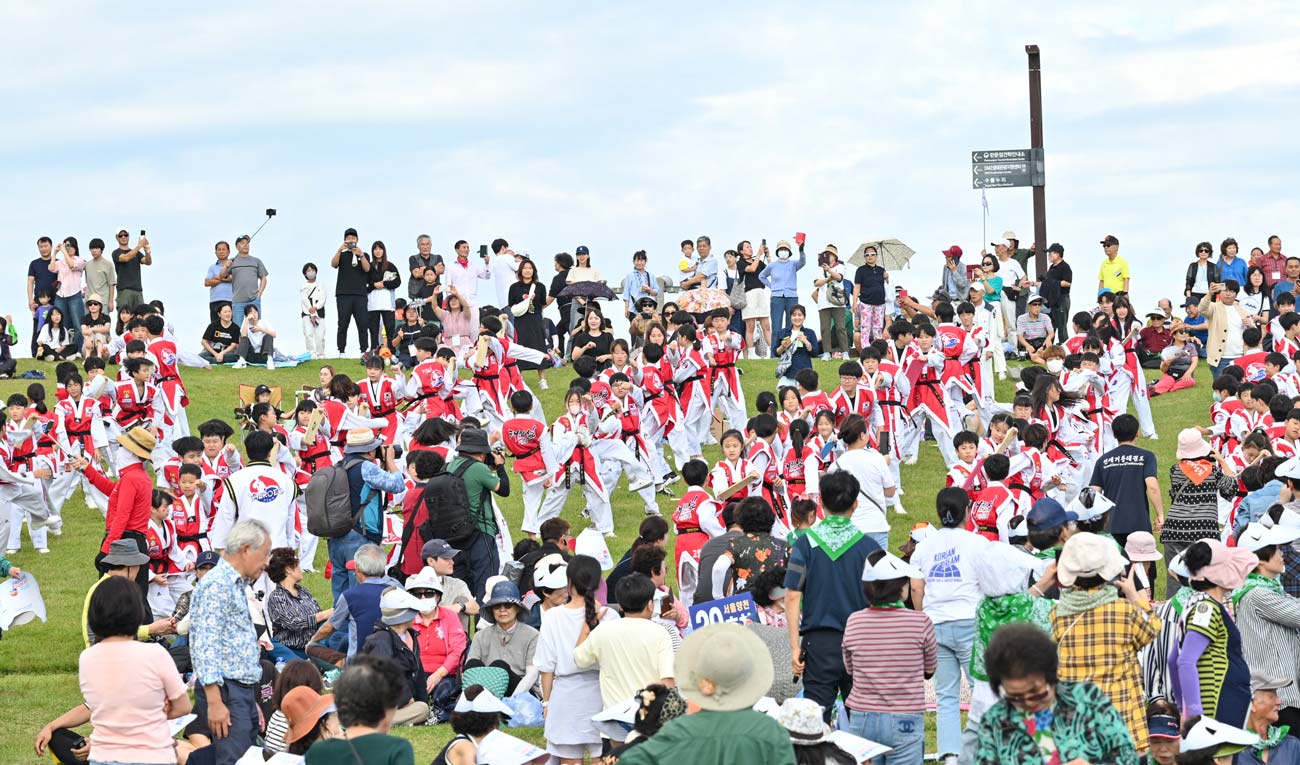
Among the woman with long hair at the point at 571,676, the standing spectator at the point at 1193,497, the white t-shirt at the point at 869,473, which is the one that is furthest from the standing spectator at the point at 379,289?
the woman with long hair at the point at 571,676

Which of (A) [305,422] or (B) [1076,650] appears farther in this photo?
(A) [305,422]

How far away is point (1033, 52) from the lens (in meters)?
32.4

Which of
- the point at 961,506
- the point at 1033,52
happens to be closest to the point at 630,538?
the point at 961,506

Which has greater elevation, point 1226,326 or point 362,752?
point 1226,326

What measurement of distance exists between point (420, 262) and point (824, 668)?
806 inches

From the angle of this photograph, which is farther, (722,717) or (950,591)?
(950,591)

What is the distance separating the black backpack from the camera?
41.1 feet

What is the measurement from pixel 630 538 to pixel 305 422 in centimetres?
367

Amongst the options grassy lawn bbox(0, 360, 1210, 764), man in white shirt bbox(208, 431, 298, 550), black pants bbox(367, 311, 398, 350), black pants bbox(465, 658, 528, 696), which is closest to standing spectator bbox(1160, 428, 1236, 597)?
grassy lawn bbox(0, 360, 1210, 764)

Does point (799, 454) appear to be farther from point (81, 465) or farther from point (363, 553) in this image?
point (81, 465)

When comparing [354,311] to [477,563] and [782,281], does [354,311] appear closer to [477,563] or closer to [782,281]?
[782,281]

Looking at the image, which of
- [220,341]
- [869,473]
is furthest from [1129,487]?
[220,341]

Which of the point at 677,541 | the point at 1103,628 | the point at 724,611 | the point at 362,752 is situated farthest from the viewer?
the point at 677,541

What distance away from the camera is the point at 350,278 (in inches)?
1077
